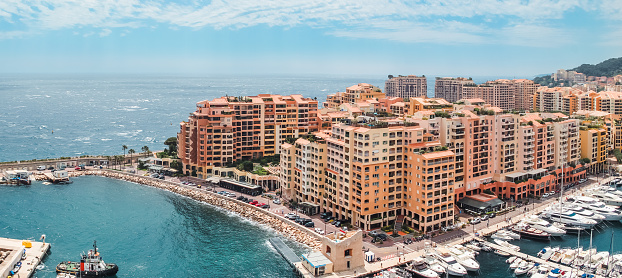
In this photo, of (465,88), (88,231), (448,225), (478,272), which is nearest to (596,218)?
(448,225)

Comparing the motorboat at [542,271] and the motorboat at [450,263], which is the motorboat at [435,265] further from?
the motorboat at [542,271]

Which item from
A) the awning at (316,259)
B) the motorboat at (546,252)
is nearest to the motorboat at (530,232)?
the motorboat at (546,252)

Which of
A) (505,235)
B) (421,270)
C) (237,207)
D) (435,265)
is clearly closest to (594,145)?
(505,235)

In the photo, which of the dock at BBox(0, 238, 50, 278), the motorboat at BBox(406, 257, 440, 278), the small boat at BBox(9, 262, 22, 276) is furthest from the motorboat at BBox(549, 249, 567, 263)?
the small boat at BBox(9, 262, 22, 276)

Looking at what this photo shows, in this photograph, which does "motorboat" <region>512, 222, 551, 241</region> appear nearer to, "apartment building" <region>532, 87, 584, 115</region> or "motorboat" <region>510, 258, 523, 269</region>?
"motorboat" <region>510, 258, 523, 269</region>

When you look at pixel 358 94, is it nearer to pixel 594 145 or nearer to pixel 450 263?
pixel 594 145
